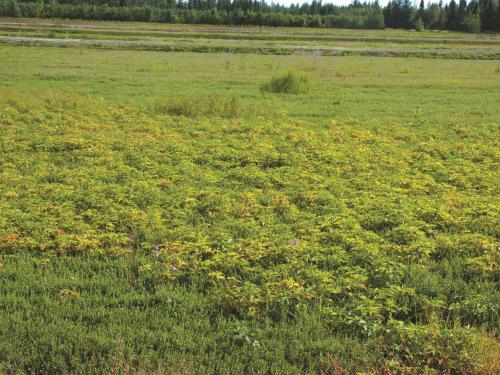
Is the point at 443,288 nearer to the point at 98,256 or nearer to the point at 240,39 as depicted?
the point at 98,256

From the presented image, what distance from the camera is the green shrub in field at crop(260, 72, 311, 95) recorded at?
2173cm

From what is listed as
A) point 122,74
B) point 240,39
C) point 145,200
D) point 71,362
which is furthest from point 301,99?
point 240,39

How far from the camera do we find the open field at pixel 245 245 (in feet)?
15.1

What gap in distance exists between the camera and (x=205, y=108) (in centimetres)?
1628

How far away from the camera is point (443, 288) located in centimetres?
572

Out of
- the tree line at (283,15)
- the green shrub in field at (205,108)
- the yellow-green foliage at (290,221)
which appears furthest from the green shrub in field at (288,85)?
the tree line at (283,15)

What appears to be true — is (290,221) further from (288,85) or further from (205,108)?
(288,85)

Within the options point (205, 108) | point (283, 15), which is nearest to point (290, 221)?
point (205, 108)

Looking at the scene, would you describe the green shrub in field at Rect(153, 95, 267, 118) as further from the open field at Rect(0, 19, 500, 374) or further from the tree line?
the tree line

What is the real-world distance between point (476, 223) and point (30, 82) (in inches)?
795

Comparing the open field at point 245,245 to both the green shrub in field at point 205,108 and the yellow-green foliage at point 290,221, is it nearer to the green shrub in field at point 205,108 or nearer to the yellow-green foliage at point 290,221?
the yellow-green foliage at point 290,221

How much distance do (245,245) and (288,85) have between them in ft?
52.8

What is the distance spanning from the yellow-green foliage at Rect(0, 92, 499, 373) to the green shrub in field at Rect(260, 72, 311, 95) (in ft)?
28.3

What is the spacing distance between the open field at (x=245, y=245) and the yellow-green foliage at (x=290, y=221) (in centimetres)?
3
